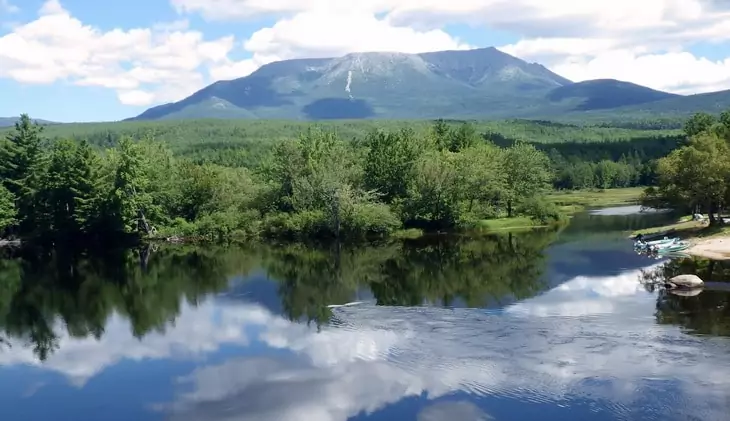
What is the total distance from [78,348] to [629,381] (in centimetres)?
2511

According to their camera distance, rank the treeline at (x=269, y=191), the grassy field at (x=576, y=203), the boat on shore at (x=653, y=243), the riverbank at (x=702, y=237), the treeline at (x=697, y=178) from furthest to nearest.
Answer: the grassy field at (x=576, y=203), the treeline at (x=269, y=191), the treeline at (x=697, y=178), the boat on shore at (x=653, y=243), the riverbank at (x=702, y=237)

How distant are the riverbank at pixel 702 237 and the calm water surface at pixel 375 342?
11.8 ft

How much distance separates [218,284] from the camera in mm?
51156

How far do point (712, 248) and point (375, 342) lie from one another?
33.3 metres

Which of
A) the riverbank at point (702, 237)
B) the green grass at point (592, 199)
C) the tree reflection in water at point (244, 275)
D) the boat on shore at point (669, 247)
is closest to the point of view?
the tree reflection in water at point (244, 275)

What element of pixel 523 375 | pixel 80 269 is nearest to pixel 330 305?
pixel 523 375

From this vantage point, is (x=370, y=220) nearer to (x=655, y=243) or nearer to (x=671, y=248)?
(x=655, y=243)

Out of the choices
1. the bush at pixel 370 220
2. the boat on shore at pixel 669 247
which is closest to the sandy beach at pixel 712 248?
the boat on shore at pixel 669 247

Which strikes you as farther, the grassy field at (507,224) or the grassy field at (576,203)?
the grassy field at (576,203)

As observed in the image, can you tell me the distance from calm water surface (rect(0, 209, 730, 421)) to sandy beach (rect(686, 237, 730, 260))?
2.91m

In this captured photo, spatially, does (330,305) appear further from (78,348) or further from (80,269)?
(80,269)

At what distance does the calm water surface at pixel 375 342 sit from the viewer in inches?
1006

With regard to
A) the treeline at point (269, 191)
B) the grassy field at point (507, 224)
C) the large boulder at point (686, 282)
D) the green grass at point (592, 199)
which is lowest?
the green grass at point (592, 199)

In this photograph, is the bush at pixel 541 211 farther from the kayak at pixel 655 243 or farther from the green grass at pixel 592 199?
the kayak at pixel 655 243
